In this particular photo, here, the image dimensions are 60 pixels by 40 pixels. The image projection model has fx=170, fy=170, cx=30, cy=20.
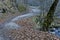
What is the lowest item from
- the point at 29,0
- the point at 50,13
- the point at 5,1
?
the point at 29,0

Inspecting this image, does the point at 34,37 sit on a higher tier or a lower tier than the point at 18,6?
higher

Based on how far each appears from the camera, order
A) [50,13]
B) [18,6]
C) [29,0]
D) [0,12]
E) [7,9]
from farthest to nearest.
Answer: [29,0]
[18,6]
[7,9]
[0,12]
[50,13]

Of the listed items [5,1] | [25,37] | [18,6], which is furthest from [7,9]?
[25,37]

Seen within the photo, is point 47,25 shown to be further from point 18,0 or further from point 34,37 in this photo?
point 18,0

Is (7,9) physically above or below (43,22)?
below

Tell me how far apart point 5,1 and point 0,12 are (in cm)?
466

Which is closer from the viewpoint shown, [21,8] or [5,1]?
[5,1]

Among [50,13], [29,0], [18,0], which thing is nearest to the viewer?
[50,13]

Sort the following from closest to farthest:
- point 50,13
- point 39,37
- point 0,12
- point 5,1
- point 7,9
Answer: point 39,37 < point 50,13 < point 0,12 < point 7,9 < point 5,1

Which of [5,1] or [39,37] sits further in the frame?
[5,1]

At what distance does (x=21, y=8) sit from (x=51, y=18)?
757 inches

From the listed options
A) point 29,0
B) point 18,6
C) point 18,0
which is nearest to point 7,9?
point 18,6

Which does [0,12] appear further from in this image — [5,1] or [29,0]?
[29,0]

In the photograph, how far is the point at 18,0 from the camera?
33.2 m
